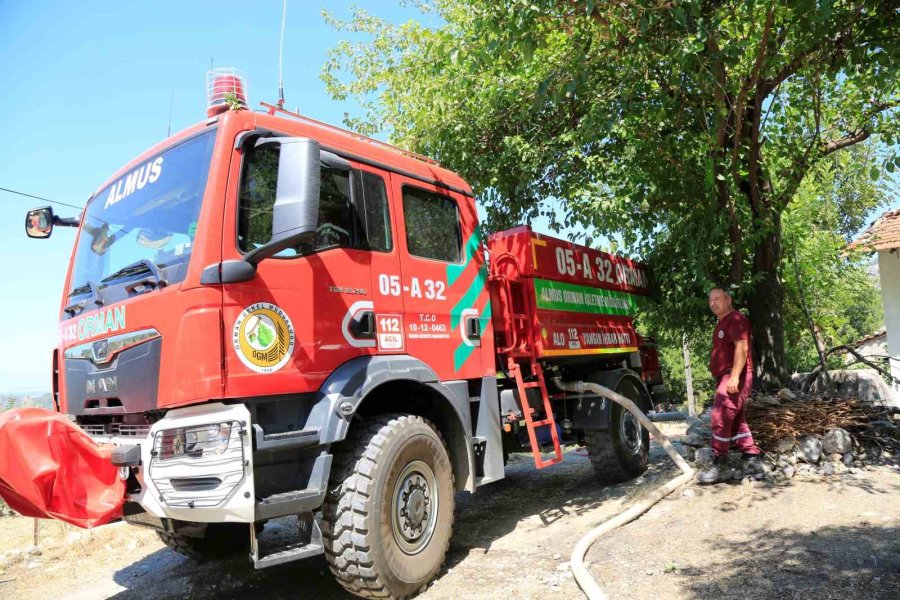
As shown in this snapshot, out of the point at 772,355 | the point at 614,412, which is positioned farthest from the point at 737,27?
the point at 614,412

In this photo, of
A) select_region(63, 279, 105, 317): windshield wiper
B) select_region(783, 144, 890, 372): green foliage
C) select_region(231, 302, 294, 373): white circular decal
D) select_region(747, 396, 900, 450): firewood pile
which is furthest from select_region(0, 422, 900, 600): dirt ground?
select_region(783, 144, 890, 372): green foliage

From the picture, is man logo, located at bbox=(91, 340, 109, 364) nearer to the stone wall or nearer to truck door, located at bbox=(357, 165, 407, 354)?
truck door, located at bbox=(357, 165, 407, 354)

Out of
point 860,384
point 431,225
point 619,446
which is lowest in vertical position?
point 619,446

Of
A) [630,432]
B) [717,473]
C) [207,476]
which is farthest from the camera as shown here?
[630,432]

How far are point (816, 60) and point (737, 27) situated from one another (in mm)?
1118

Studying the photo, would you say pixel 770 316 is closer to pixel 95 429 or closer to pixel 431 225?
pixel 431 225

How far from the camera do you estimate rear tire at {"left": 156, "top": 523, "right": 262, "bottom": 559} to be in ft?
15.1

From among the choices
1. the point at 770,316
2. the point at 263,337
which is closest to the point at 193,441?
the point at 263,337

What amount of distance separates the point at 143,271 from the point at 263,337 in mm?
802

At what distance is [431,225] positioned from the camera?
181 inches

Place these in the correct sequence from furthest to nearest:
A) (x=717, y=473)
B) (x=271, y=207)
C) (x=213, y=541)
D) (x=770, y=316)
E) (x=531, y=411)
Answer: (x=770, y=316) → (x=717, y=473) → (x=531, y=411) → (x=213, y=541) → (x=271, y=207)

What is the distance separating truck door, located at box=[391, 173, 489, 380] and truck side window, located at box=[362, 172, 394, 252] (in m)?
0.10

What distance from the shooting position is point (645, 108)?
7191 mm

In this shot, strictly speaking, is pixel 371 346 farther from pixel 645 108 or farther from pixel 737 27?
pixel 737 27
